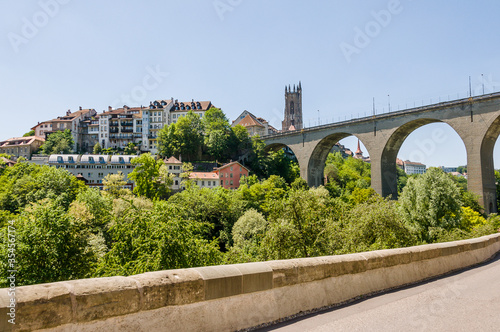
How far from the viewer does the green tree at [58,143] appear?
8431 cm

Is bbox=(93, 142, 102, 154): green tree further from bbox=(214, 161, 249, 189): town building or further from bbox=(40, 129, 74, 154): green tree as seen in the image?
bbox=(214, 161, 249, 189): town building

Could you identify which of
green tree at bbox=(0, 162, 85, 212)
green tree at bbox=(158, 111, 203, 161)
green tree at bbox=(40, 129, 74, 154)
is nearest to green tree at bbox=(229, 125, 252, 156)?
green tree at bbox=(158, 111, 203, 161)

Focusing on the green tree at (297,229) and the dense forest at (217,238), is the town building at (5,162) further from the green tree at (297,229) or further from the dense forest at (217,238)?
the green tree at (297,229)

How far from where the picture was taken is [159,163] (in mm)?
58906

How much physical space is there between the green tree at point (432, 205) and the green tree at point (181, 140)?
5123 centimetres

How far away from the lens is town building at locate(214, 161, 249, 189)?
215 feet

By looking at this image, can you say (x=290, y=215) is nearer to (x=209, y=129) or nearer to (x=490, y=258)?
(x=490, y=258)

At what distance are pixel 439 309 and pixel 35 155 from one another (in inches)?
3868

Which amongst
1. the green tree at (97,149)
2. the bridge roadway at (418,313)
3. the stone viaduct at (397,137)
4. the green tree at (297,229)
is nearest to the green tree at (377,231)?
the green tree at (297,229)

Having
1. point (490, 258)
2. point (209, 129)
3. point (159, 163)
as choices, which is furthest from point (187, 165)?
point (490, 258)

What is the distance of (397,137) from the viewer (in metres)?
49.2

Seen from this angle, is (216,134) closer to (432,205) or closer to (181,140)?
(181,140)

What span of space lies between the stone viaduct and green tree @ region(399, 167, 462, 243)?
46.0ft

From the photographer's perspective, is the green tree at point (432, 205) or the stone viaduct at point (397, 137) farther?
the stone viaduct at point (397, 137)
